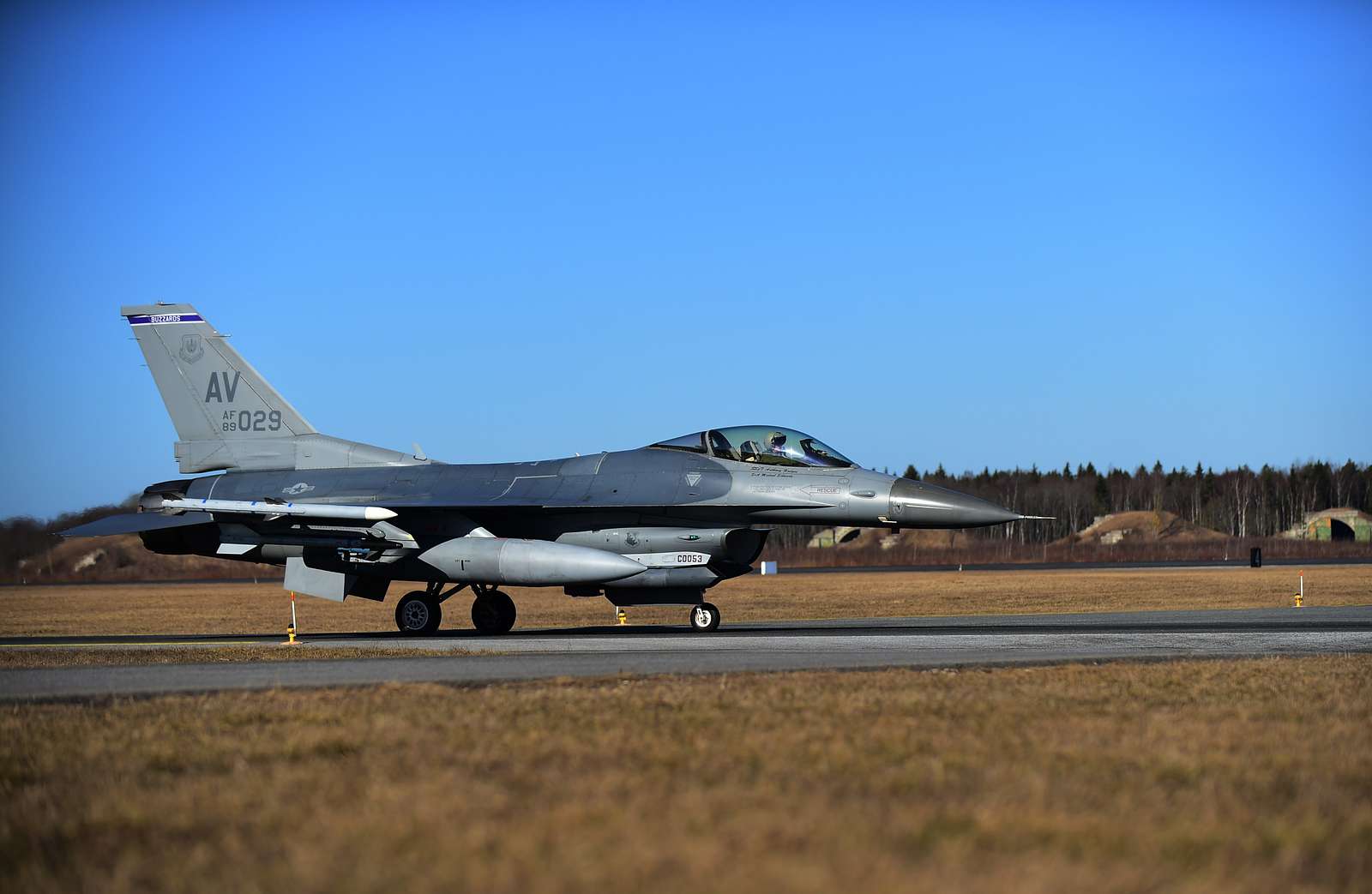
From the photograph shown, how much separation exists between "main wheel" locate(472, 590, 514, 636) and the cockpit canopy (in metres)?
4.08

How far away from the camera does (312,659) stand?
15.0m

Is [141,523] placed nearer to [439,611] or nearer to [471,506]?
[439,611]

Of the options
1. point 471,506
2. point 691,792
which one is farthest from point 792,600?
point 691,792

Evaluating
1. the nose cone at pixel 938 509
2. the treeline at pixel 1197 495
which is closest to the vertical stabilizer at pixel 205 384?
the nose cone at pixel 938 509

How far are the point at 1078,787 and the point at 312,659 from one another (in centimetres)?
1063

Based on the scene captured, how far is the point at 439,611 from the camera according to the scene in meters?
22.0

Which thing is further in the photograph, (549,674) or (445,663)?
(445,663)

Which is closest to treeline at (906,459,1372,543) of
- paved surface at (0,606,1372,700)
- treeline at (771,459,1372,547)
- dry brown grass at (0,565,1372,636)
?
treeline at (771,459,1372,547)

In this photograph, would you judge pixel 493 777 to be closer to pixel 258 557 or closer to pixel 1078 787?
pixel 1078 787

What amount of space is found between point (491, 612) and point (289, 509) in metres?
3.95

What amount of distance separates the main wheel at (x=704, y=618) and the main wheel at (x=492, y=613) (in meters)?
3.60

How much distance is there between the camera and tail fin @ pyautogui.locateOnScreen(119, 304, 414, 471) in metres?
23.9

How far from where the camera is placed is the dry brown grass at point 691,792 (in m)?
4.93

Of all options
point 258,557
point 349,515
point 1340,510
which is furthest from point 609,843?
point 1340,510
